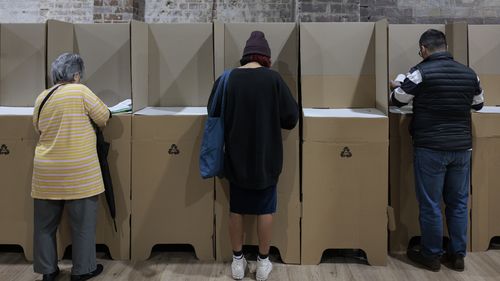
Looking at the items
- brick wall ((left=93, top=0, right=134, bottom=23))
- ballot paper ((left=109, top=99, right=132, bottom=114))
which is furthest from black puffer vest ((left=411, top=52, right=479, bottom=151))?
brick wall ((left=93, top=0, right=134, bottom=23))

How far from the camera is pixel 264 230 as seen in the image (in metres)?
2.18

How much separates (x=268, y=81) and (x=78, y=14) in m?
3.38

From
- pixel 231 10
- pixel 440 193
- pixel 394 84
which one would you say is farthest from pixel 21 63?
pixel 440 193

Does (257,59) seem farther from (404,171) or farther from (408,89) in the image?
(404,171)

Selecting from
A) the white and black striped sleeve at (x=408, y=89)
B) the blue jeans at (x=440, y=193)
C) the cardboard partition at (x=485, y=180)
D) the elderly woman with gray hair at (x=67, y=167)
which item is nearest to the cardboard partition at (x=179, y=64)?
the elderly woman with gray hair at (x=67, y=167)

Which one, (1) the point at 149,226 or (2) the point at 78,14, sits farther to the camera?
(2) the point at 78,14

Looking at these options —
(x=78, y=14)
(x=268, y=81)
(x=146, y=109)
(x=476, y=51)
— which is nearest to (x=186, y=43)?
(x=146, y=109)

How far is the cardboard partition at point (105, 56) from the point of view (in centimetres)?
269

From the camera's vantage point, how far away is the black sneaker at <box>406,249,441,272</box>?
2.30 m

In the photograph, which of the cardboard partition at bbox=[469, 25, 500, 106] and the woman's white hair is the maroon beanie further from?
the cardboard partition at bbox=[469, 25, 500, 106]

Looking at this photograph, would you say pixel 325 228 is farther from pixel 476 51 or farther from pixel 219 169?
pixel 476 51

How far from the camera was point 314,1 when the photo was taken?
351 cm

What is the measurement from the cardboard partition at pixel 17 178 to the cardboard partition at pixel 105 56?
0.51 m

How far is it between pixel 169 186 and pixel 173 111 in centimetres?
47
